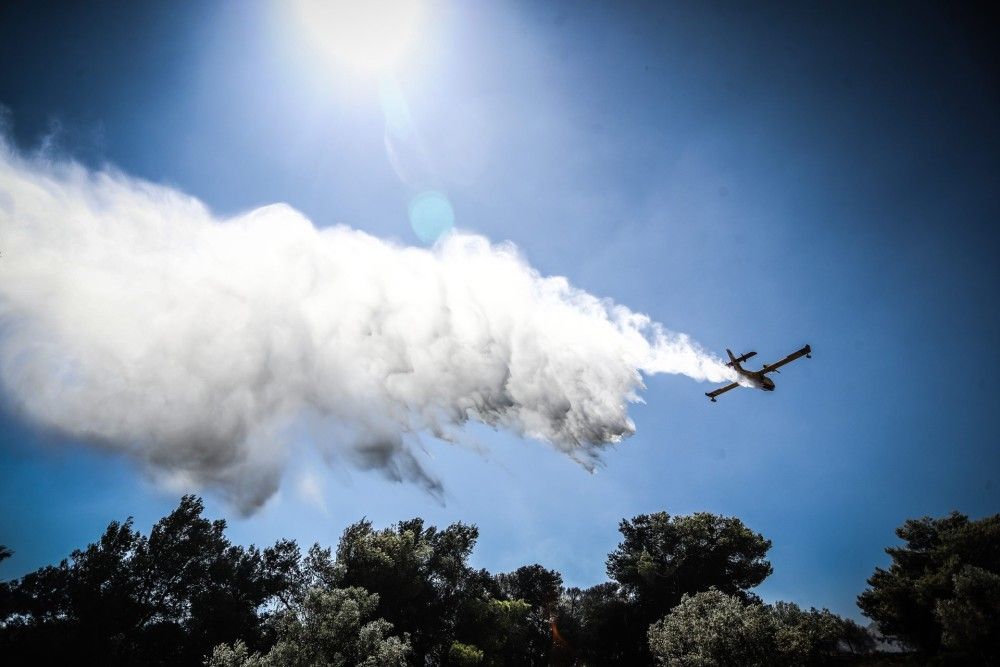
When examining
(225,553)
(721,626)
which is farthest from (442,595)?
(721,626)

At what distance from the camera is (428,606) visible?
4188 cm

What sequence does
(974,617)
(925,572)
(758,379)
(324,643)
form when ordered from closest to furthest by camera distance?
(324,643) → (974,617) → (758,379) → (925,572)

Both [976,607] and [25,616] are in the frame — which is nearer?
[976,607]


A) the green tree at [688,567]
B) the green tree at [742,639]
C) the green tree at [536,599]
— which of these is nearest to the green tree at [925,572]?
the green tree at [688,567]

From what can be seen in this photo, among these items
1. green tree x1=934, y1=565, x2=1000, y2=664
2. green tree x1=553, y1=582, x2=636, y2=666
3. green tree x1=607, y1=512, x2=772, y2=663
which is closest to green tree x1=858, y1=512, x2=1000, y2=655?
green tree x1=934, y1=565, x2=1000, y2=664

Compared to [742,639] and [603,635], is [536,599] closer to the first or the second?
[603,635]

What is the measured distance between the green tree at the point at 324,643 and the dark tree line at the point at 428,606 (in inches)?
3.0

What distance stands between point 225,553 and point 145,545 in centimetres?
666

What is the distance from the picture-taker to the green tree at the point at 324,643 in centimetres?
1992

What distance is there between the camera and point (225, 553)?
40125mm

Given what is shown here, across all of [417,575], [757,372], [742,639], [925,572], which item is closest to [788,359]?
[757,372]

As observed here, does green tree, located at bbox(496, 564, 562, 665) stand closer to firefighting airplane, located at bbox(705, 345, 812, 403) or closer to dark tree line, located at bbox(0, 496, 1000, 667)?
dark tree line, located at bbox(0, 496, 1000, 667)

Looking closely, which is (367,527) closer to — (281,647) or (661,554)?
(281,647)

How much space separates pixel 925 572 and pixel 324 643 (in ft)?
174
